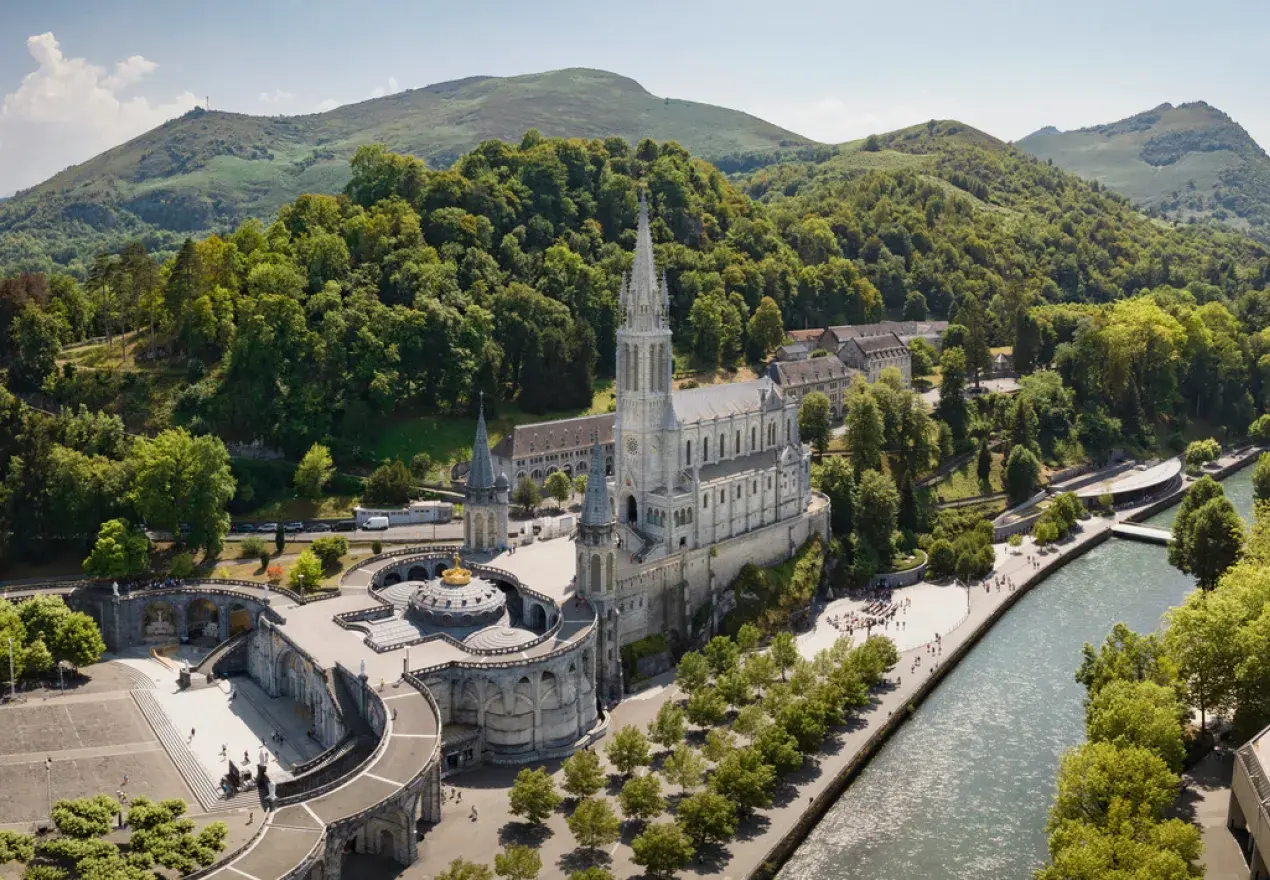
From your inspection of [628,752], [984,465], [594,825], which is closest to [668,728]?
[628,752]

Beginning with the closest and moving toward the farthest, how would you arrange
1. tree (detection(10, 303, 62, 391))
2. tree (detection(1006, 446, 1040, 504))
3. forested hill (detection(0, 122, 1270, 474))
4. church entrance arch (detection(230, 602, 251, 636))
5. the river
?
the river → church entrance arch (detection(230, 602, 251, 636)) → tree (detection(10, 303, 62, 391)) → forested hill (detection(0, 122, 1270, 474)) → tree (detection(1006, 446, 1040, 504))

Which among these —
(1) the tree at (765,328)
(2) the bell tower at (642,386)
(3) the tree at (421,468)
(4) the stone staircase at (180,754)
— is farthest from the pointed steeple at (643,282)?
(1) the tree at (765,328)

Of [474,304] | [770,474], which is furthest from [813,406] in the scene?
[474,304]

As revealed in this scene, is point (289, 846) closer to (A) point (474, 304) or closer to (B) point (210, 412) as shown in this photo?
(B) point (210, 412)

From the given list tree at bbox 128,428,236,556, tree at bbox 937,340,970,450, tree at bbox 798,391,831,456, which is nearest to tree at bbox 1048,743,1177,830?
tree at bbox 128,428,236,556

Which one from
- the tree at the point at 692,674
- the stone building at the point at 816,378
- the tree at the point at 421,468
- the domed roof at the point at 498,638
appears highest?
the stone building at the point at 816,378

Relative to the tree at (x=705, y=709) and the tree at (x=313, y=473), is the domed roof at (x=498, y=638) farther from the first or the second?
the tree at (x=313, y=473)

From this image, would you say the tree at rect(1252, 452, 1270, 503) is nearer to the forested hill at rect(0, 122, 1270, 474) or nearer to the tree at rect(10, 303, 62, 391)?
the forested hill at rect(0, 122, 1270, 474)
